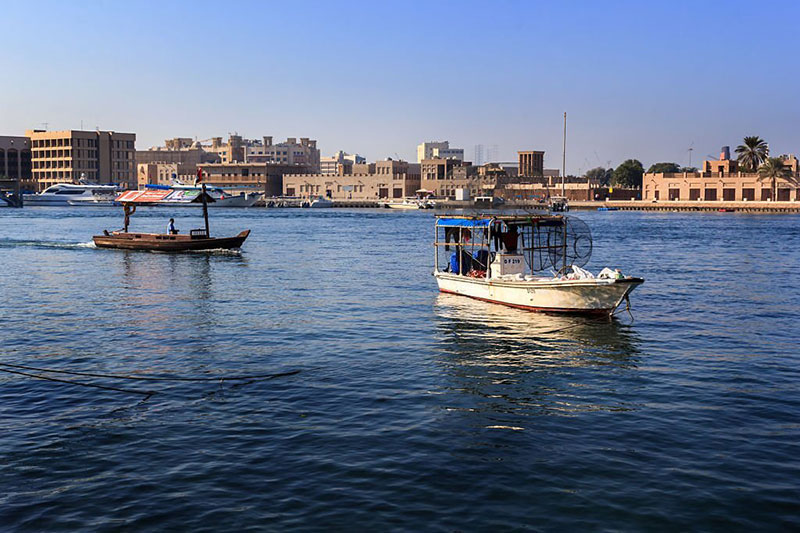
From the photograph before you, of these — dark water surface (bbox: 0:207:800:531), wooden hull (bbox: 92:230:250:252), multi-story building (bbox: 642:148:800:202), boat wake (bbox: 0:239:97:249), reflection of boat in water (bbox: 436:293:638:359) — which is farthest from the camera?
multi-story building (bbox: 642:148:800:202)

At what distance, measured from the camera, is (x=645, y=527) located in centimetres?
1227

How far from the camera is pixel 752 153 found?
178000 millimetres

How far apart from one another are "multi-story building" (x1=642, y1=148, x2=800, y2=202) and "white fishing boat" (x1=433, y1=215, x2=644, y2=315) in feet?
501

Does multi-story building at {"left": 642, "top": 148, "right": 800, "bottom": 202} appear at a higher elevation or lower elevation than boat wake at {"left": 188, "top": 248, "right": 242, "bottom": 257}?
higher

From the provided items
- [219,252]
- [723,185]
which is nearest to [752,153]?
[723,185]

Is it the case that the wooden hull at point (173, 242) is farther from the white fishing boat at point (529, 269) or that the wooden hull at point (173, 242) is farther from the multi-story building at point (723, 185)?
the multi-story building at point (723, 185)

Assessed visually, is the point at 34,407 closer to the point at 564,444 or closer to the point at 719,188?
the point at 564,444

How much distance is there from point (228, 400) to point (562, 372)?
28.9 feet

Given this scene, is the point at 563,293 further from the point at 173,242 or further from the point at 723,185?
the point at 723,185

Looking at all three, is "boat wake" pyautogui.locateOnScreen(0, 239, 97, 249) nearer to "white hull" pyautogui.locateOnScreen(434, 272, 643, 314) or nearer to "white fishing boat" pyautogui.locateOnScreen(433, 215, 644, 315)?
"white fishing boat" pyautogui.locateOnScreen(433, 215, 644, 315)

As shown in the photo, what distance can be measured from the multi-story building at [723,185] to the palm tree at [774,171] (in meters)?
0.65

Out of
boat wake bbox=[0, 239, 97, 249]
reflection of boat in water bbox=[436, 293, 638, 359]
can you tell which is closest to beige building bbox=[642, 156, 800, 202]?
boat wake bbox=[0, 239, 97, 249]

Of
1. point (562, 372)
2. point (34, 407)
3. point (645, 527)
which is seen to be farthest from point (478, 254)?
point (645, 527)

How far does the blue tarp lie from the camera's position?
3441 cm
